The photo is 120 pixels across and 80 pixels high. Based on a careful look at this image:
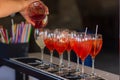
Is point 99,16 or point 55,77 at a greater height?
point 99,16

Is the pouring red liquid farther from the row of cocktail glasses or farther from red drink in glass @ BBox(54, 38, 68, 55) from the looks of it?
red drink in glass @ BBox(54, 38, 68, 55)

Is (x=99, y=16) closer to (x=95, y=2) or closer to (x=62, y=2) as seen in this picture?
(x=95, y=2)

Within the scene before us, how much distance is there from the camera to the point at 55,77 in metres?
1.20

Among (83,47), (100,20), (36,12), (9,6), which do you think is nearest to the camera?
(83,47)

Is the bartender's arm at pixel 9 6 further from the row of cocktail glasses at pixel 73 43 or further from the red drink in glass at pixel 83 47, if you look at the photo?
the red drink in glass at pixel 83 47

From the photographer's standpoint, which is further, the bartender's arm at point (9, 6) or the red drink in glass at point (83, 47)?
the bartender's arm at point (9, 6)

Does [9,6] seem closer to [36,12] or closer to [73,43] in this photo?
[36,12]

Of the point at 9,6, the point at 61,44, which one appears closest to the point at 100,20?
the point at 61,44

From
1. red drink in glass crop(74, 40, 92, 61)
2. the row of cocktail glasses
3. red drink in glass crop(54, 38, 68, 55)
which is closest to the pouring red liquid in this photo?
the row of cocktail glasses

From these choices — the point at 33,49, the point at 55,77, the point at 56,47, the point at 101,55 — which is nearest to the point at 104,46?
the point at 101,55

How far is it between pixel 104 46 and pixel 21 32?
0.53 m

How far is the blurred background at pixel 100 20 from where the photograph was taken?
4.83 ft

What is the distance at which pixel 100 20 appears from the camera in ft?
5.13

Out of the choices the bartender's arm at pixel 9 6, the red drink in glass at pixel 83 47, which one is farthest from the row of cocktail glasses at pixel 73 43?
the bartender's arm at pixel 9 6
